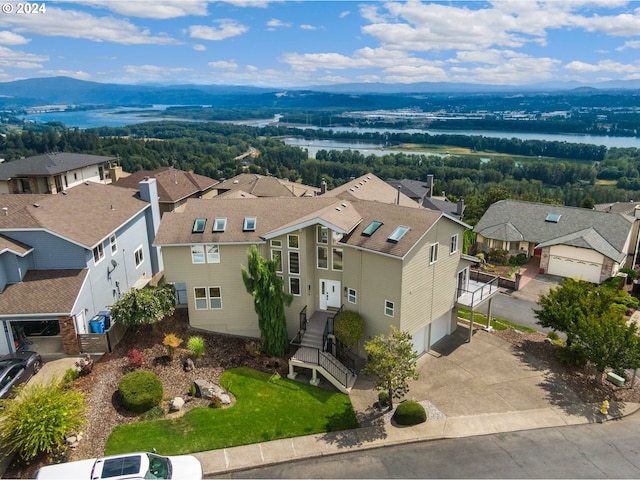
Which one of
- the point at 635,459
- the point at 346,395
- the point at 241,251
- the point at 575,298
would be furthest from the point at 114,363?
the point at 575,298

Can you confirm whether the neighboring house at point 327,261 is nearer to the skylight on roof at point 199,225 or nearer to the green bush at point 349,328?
the skylight on roof at point 199,225

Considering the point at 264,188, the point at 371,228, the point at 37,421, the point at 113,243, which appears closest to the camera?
the point at 37,421

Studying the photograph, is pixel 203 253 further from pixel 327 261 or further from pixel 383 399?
pixel 383 399

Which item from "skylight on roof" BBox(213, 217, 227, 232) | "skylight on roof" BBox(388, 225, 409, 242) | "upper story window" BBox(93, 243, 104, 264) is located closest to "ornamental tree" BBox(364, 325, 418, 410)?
"skylight on roof" BBox(388, 225, 409, 242)

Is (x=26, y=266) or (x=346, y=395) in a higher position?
(x=26, y=266)

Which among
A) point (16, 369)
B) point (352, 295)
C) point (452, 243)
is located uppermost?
point (452, 243)

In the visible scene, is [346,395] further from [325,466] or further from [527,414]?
[527,414]

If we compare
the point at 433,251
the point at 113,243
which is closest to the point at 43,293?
the point at 113,243
